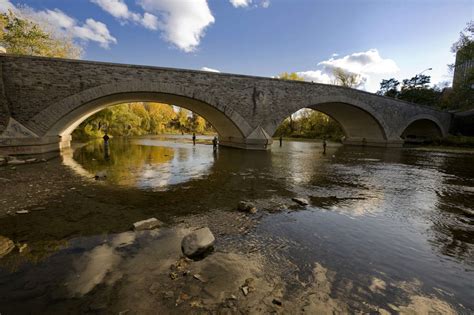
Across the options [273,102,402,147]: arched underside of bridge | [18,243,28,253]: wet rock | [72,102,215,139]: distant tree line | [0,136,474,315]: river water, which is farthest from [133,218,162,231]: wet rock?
[72,102,215,139]: distant tree line

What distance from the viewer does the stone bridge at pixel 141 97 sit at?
48.2 feet

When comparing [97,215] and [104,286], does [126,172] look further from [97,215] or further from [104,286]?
[104,286]

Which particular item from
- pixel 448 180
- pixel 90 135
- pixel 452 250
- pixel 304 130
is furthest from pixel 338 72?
pixel 452 250

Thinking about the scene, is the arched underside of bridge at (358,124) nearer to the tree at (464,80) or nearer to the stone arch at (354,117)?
the stone arch at (354,117)

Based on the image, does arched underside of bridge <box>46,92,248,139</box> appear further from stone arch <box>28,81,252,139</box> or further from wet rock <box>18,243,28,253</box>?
wet rock <box>18,243,28,253</box>

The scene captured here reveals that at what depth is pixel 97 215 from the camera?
5.49 meters

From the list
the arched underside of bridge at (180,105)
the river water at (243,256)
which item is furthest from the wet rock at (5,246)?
the arched underside of bridge at (180,105)

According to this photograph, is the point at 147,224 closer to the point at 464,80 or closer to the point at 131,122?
the point at 131,122

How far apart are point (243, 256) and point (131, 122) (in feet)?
144

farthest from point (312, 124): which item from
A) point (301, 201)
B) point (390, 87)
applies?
point (301, 201)

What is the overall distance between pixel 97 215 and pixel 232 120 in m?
16.0

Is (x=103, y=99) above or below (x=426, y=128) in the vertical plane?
above

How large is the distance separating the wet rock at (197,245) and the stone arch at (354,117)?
19.2 meters

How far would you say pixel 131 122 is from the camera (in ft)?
138
